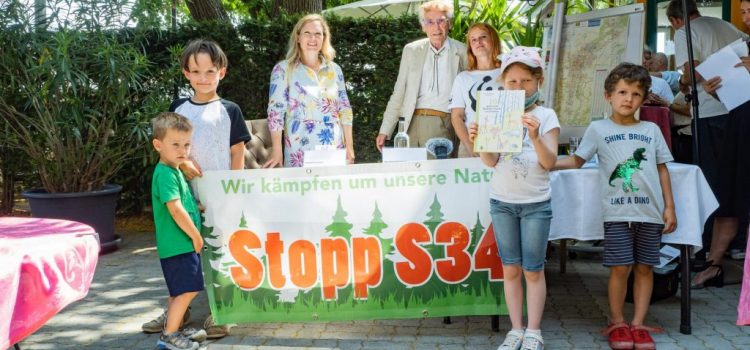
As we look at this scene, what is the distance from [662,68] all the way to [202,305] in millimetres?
4895

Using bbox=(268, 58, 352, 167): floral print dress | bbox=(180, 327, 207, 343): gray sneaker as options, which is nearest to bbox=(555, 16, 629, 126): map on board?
bbox=(268, 58, 352, 167): floral print dress

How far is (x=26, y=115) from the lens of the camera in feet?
22.5

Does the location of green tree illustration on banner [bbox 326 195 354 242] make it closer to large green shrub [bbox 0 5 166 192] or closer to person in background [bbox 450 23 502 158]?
person in background [bbox 450 23 502 158]

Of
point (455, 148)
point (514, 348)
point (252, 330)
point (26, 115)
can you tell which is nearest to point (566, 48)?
point (455, 148)

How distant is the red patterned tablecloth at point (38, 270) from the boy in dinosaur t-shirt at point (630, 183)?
2447 millimetres

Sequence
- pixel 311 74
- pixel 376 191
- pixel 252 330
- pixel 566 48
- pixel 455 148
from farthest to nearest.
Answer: pixel 566 48
pixel 455 148
pixel 311 74
pixel 252 330
pixel 376 191

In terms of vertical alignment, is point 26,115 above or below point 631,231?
above

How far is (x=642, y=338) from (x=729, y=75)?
2181 mm

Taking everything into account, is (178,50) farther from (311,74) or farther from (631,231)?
(631,231)

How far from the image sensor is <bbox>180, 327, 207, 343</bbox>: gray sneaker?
12.9 ft

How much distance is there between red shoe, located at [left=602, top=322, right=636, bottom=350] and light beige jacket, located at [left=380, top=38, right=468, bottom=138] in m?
1.80

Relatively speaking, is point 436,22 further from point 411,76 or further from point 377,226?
point 377,226

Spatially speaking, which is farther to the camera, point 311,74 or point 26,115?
point 26,115

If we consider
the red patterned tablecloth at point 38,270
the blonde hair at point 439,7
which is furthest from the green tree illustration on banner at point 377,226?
the red patterned tablecloth at point 38,270
